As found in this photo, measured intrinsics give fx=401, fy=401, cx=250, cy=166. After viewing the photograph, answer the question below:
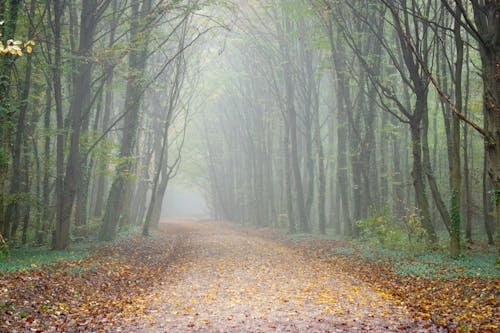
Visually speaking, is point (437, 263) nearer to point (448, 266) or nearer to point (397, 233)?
point (448, 266)

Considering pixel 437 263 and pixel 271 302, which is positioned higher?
pixel 437 263

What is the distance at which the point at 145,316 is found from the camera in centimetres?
712

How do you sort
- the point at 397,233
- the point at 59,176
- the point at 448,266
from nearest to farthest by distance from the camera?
the point at 448,266, the point at 59,176, the point at 397,233

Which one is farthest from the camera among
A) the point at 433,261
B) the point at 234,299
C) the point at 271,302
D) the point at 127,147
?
A: the point at 127,147

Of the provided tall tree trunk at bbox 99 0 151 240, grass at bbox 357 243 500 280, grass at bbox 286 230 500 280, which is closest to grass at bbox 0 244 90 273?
tall tree trunk at bbox 99 0 151 240

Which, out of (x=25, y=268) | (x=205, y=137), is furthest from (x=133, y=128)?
(x=205, y=137)

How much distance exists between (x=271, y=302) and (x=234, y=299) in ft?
2.70

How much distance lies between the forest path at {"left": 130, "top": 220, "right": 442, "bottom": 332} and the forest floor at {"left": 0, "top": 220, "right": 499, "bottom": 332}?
18mm

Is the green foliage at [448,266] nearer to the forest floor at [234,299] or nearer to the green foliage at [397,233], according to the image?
the forest floor at [234,299]

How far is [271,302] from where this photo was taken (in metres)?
8.00

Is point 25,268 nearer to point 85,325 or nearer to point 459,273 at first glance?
point 85,325

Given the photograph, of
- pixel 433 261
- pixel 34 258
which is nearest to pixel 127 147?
pixel 34 258

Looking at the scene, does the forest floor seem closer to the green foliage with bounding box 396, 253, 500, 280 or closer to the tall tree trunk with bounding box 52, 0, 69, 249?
the green foliage with bounding box 396, 253, 500, 280

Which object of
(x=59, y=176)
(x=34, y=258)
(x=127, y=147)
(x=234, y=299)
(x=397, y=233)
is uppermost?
(x=127, y=147)
